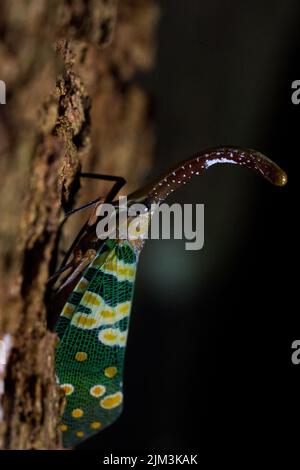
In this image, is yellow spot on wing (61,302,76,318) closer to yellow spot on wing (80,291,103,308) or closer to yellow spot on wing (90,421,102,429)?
yellow spot on wing (80,291,103,308)

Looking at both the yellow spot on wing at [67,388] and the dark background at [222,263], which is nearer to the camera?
the yellow spot on wing at [67,388]

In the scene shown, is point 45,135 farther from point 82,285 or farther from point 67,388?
point 67,388

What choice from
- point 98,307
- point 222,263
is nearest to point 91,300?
point 98,307

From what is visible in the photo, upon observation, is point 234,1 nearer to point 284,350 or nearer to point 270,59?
point 270,59

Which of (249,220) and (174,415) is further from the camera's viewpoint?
(174,415)

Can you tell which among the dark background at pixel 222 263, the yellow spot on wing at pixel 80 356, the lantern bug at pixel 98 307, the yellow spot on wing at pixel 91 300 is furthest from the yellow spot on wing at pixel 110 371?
the dark background at pixel 222 263

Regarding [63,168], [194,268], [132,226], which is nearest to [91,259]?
[132,226]

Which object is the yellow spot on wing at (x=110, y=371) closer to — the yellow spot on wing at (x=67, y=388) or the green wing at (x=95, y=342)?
the green wing at (x=95, y=342)
